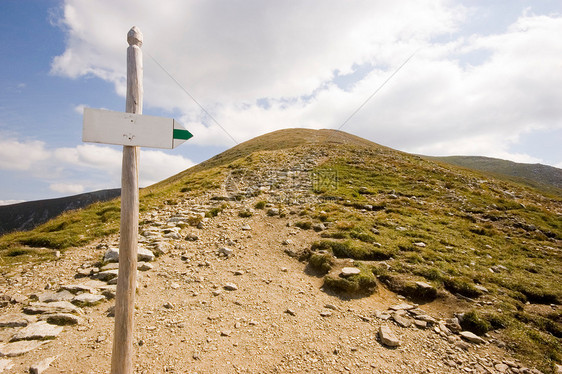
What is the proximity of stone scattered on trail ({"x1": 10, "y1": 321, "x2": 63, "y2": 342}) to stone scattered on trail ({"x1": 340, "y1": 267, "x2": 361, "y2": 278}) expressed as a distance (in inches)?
311

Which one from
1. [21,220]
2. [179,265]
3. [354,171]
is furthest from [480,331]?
[21,220]

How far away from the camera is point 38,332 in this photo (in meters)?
5.79

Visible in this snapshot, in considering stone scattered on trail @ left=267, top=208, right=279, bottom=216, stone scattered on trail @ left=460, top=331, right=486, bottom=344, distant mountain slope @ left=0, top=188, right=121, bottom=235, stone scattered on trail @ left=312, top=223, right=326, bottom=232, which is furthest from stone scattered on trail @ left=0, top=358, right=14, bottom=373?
distant mountain slope @ left=0, top=188, right=121, bottom=235

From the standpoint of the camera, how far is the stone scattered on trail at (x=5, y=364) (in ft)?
16.0

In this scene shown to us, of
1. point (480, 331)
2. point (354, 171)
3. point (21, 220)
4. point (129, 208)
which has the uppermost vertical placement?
point (354, 171)

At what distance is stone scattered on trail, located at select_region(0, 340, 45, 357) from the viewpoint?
203 inches

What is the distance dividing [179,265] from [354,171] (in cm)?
2015

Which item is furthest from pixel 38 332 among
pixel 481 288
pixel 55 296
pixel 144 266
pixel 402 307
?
pixel 481 288

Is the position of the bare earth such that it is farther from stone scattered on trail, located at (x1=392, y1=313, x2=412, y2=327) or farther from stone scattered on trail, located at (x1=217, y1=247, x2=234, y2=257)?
stone scattered on trail, located at (x1=217, y1=247, x2=234, y2=257)

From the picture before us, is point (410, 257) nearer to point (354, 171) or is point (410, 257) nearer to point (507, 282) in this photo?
point (507, 282)

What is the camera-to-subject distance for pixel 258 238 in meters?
12.4

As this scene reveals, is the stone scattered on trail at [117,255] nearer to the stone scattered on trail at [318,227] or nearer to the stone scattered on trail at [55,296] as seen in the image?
the stone scattered on trail at [55,296]

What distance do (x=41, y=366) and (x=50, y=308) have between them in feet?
7.20

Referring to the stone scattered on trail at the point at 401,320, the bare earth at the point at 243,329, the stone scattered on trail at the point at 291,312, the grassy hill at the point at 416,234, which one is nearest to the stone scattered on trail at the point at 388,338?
the bare earth at the point at 243,329
